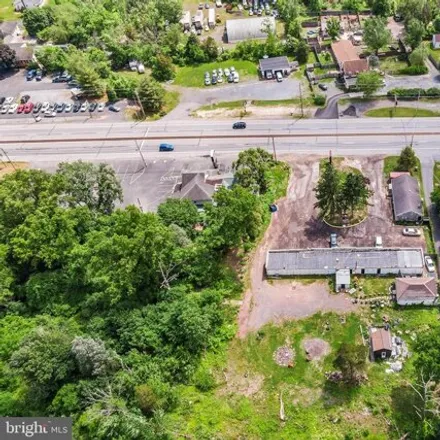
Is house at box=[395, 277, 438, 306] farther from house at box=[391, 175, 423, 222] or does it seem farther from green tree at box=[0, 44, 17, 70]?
green tree at box=[0, 44, 17, 70]

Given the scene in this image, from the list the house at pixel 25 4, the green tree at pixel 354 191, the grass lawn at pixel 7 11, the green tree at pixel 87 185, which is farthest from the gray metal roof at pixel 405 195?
the grass lawn at pixel 7 11

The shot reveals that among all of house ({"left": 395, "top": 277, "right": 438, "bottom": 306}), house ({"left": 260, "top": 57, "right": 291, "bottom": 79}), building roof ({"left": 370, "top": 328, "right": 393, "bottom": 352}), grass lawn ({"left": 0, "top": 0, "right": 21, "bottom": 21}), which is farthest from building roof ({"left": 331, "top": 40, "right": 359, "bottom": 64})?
grass lawn ({"left": 0, "top": 0, "right": 21, "bottom": 21})

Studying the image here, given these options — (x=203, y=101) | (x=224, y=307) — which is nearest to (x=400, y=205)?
(x=224, y=307)

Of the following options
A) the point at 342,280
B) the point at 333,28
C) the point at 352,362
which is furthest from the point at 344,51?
the point at 352,362

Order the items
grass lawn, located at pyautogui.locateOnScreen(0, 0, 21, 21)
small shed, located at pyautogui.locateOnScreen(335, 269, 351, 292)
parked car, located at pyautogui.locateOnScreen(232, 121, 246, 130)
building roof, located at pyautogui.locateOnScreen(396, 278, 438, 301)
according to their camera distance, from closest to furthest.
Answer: building roof, located at pyautogui.locateOnScreen(396, 278, 438, 301)
small shed, located at pyautogui.locateOnScreen(335, 269, 351, 292)
parked car, located at pyautogui.locateOnScreen(232, 121, 246, 130)
grass lawn, located at pyautogui.locateOnScreen(0, 0, 21, 21)

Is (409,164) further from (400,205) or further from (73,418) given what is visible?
(73,418)

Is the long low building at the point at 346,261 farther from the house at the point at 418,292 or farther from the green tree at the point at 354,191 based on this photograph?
the green tree at the point at 354,191

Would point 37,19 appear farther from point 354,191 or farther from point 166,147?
point 354,191
